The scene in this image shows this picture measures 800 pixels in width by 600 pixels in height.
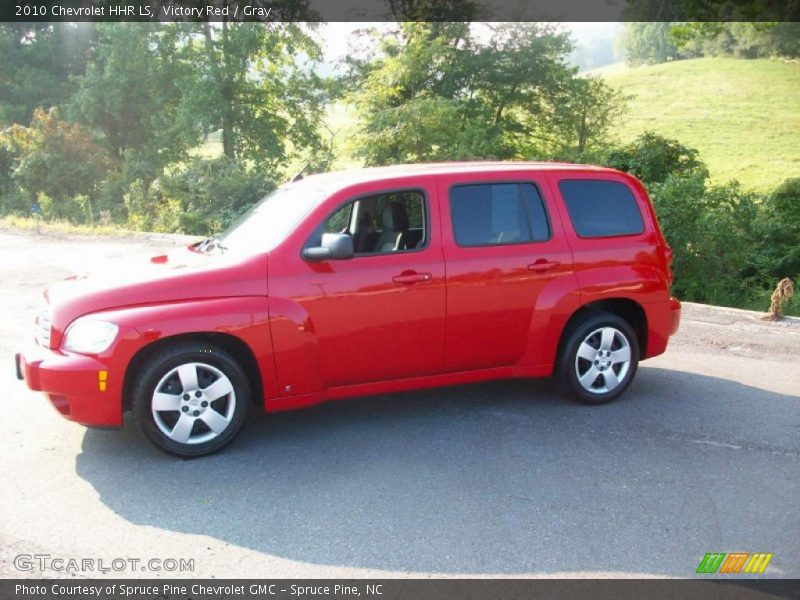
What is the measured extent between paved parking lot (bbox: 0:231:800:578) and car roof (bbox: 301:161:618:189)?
1754mm

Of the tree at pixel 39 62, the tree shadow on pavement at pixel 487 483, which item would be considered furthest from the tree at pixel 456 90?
the tree at pixel 39 62

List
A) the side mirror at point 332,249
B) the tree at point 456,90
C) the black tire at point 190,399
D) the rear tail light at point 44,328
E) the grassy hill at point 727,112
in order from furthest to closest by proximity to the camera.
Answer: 1. the grassy hill at point 727,112
2. the tree at point 456,90
3. the side mirror at point 332,249
4. the rear tail light at point 44,328
5. the black tire at point 190,399

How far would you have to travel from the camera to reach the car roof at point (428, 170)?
232 inches

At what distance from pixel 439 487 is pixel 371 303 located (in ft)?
4.44

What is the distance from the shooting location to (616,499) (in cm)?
464

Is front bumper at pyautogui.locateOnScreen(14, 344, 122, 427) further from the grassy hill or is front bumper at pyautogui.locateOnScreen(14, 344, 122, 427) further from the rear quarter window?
the grassy hill

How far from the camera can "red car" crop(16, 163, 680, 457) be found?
507 centimetres

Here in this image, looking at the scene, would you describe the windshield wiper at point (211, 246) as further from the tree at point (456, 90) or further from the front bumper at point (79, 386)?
the tree at point (456, 90)

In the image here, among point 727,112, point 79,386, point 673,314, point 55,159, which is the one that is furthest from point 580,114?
point 727,112

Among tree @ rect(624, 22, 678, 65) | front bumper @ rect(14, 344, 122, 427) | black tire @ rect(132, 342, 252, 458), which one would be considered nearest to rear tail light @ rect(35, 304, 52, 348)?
front bumper @ rect(14, 344, 122, 427)

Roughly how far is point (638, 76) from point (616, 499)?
197ft

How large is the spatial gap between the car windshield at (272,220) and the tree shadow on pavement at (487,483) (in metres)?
1.33

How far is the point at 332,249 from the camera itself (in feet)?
17.4

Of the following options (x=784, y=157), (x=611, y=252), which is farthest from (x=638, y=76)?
(x=611, y=252)
